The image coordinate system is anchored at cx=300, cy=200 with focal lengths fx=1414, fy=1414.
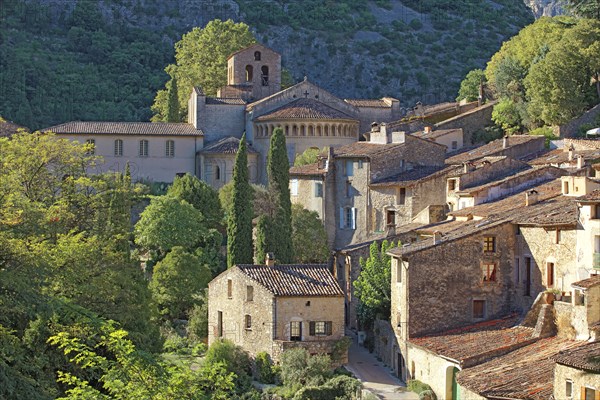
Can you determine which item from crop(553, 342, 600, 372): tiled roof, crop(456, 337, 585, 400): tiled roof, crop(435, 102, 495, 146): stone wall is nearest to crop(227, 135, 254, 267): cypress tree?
crop(456, 337, 585, 400): tiled roof

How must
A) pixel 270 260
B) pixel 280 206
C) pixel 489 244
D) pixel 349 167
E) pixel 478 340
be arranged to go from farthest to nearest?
pixel 349 167
pixel 280 206
pixel 270 260
pixel 489 244
pixel 478 340

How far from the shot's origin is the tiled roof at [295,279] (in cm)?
5844

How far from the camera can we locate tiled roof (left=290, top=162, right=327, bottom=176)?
2874 inches

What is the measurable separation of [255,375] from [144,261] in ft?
54.9

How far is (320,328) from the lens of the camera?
5859cm

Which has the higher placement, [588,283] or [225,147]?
[225,147]

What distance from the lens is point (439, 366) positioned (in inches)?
2051

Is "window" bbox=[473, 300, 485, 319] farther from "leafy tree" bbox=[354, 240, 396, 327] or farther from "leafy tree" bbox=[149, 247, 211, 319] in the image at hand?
"leafy tree" bbox=[149, 247, 211, 319]

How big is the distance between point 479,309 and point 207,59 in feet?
158

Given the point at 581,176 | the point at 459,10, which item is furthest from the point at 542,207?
the point at 459,10

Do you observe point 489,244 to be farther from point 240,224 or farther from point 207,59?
point 207,59

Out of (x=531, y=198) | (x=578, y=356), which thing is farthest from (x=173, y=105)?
(x=578, y=356)

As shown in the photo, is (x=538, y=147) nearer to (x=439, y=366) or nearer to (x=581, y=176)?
(x=581, y=176)

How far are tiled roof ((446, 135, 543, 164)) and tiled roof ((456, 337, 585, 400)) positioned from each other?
22.8 m
